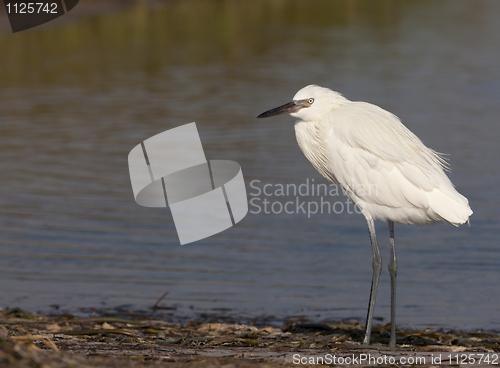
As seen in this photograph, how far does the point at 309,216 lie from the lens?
10188 millimetres

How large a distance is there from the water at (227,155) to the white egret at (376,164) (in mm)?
1528

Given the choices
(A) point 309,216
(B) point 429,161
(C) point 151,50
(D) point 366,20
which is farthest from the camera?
(D) point 366,20

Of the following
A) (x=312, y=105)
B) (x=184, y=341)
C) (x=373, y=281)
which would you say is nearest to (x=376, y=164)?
(x=312, y=105)

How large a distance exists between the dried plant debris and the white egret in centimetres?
58

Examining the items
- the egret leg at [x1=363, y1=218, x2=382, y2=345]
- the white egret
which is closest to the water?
the egret leg at [x1=363, y1=218, x2=382, y2=345]

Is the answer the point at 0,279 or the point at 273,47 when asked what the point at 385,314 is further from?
the point at 273,47

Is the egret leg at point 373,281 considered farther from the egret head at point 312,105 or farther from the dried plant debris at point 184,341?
the egret head at point 312,105

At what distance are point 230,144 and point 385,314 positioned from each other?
670cm

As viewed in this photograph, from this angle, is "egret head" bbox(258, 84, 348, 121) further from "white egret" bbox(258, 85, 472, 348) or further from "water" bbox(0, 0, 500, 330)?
"water" bbox(0, 0, 500, 330)

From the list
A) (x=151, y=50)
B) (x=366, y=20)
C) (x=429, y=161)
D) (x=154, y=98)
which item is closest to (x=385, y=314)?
(x=429, y=161)

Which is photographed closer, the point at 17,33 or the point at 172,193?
the point at 172,193

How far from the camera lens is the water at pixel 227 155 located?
26.3ft

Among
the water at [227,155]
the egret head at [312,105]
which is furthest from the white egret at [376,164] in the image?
the water at [227,155]

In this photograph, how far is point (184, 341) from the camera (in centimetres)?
550
